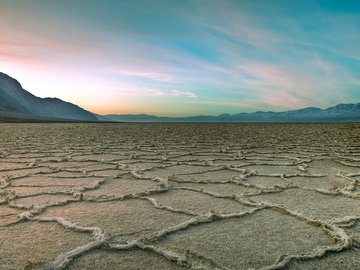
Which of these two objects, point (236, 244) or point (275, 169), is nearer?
point (236, 244)

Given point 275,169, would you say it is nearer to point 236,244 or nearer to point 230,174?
point 230,174

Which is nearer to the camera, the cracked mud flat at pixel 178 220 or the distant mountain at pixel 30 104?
the cracked mud flat at pixel 178 220

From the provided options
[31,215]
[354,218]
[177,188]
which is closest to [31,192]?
[31,215]

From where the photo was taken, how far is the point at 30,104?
290 feet

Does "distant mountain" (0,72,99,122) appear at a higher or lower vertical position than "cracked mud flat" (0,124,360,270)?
higher

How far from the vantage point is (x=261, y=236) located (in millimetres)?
1812

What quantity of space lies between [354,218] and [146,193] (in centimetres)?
136

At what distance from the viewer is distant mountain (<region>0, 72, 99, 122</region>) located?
225 ft

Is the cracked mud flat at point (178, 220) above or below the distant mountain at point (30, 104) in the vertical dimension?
below

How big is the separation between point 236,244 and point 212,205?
27.3 inches

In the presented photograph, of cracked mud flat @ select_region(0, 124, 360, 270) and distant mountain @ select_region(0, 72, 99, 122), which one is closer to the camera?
cracked mud flat @ select_region(0, 124, 360, 270)

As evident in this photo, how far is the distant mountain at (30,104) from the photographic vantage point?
6850 cm

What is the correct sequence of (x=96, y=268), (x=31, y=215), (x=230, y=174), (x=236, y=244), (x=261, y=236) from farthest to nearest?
1. (x=230, y=174)
2. (x=31, y=215)
3. (x=261, y=236)
4. (x=236, y=244)
5. (x=96, y=268)

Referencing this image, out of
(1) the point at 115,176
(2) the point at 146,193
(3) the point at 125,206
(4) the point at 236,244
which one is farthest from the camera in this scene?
(1) the point at 115,176
